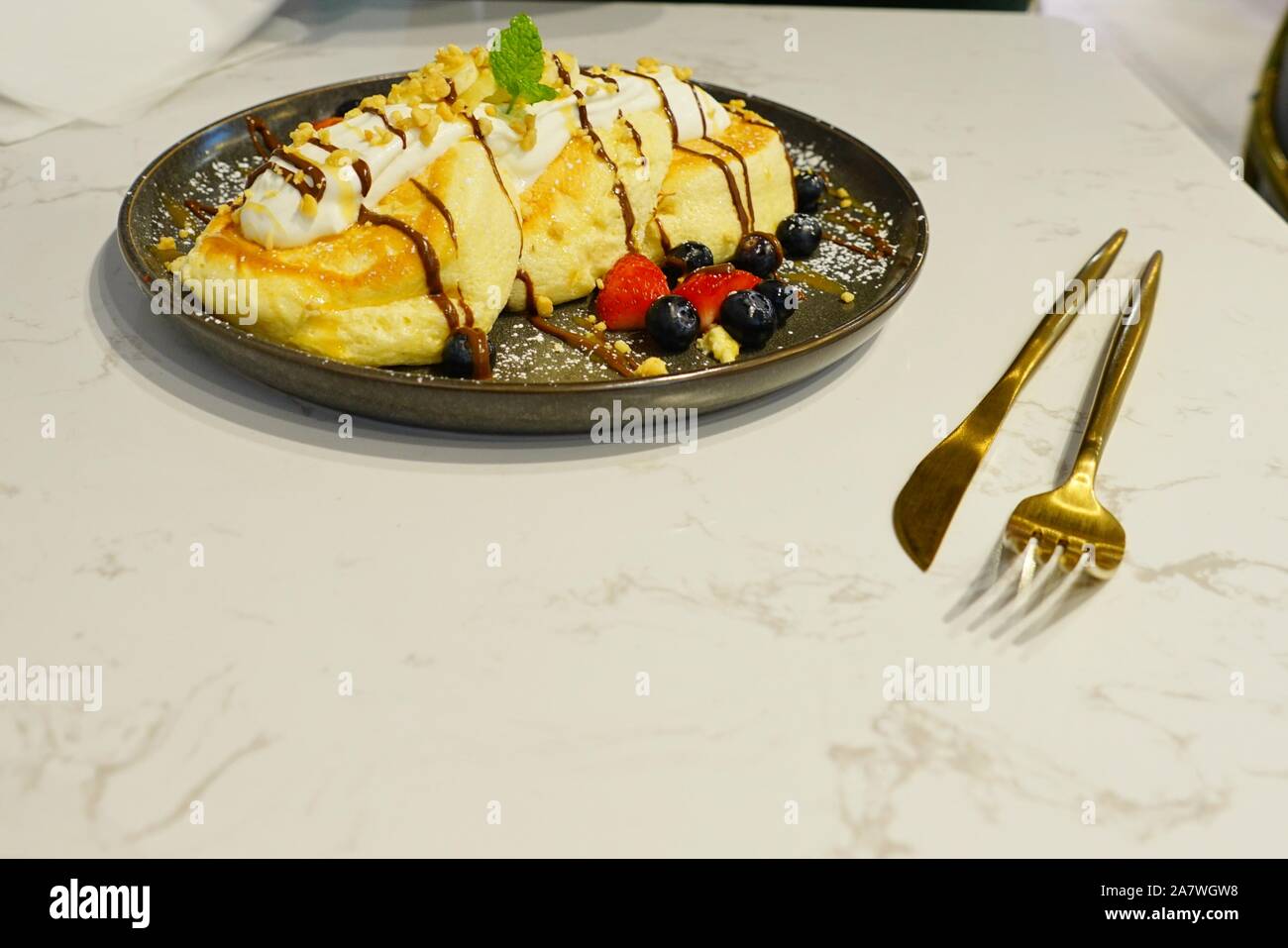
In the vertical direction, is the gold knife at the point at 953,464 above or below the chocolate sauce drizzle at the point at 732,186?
below

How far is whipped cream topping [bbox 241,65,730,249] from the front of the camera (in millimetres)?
1448

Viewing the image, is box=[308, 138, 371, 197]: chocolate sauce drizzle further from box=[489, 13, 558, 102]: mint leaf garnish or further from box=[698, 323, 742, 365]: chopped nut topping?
box=[698, 323, 742, 365]: chopped nut topping

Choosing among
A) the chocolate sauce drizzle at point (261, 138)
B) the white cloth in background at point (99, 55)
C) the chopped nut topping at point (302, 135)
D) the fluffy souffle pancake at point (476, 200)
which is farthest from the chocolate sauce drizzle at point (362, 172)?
the white cloth in background at point (99, 55)

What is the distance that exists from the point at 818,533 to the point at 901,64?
1.89m

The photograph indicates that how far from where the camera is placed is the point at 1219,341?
5.66ft

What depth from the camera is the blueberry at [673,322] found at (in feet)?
4.89

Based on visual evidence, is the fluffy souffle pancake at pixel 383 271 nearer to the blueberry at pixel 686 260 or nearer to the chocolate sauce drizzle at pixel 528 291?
the chocolate sauce drizzle at pixel 528 291

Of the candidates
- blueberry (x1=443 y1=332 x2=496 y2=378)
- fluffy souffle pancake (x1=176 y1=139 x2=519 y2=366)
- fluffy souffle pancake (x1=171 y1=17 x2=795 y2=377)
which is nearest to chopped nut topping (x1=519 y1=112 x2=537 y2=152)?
fluffy souffle pancake (x1=171 y1=17 x2=795 y2=377)

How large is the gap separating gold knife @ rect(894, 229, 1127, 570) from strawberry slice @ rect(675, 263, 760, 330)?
0.35m

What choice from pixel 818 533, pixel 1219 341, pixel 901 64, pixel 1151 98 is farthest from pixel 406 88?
pixel 1151 98

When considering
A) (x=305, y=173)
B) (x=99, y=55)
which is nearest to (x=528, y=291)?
(x=305, y=173)

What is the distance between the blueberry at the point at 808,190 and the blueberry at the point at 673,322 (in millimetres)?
497
